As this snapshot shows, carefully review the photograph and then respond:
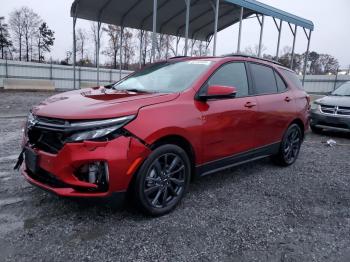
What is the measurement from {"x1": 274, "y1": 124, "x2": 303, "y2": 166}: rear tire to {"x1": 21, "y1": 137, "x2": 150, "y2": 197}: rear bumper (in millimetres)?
3058

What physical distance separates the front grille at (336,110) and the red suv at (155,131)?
4.33 meters

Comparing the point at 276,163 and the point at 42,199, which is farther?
the point at 276,163

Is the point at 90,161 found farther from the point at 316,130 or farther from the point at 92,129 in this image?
the point at 316,130

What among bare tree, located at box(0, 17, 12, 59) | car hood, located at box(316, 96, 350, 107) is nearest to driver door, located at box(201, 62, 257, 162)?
car hood, located at box(316, 96, 350, 107)

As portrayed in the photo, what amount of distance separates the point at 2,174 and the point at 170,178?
2.55m

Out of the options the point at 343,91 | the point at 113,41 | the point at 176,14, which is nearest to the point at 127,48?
the point at 113,41

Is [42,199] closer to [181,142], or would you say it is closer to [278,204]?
[181,142]

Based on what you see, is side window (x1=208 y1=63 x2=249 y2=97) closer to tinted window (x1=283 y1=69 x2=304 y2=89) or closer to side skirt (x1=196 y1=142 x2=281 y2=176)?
side skirt (x1=196 y1=142 x2=281 y2=176)

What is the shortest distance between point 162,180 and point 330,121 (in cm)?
667

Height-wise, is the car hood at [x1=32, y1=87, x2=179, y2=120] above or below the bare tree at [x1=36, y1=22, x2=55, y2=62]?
below

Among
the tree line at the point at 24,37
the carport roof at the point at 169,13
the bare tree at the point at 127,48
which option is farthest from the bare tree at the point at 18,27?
the carport roof at the point at 169,13

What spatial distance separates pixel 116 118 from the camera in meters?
2.74

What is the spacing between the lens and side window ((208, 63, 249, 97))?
12.4 ft

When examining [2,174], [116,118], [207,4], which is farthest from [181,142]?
[207,4]
